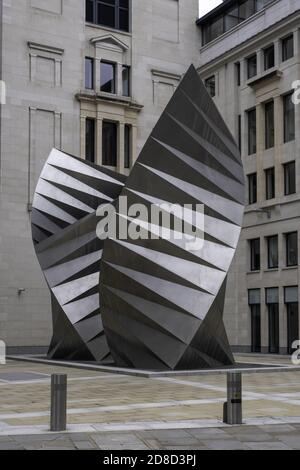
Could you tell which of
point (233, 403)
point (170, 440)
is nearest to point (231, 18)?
point (233, 403)

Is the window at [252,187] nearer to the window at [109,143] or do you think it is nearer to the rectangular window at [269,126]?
the rectangular window at [269,126]

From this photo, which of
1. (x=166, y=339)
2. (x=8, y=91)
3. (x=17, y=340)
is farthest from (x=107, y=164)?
(x=166, y=339)

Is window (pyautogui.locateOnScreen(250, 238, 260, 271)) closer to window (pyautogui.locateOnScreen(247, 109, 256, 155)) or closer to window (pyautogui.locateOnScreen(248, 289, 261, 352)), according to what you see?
window (pyautogui.locateOnScreen(248, 289, 261, 352))

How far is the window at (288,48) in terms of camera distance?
4169 centimetres

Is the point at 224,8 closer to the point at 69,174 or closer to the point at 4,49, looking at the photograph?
the point at 4,49

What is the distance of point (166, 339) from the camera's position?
23.7m

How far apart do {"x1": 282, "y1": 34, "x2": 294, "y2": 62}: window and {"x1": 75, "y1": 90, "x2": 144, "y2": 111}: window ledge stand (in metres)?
10.3

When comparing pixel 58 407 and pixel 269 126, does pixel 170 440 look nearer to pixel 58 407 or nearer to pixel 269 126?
pixel 58 407

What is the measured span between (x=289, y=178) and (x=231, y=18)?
1338cm

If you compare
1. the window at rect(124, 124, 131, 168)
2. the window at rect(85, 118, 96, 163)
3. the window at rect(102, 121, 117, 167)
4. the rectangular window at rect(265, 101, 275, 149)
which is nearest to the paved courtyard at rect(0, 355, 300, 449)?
the rectangular window at rect(265, 101, 275, 149)

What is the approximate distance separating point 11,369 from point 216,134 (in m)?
12.0

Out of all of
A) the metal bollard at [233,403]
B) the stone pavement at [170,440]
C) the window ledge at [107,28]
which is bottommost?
the stone pavement at [170,440]

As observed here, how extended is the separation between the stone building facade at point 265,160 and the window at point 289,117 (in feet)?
0.19

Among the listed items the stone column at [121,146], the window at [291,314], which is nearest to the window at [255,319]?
the window at [291,314]
